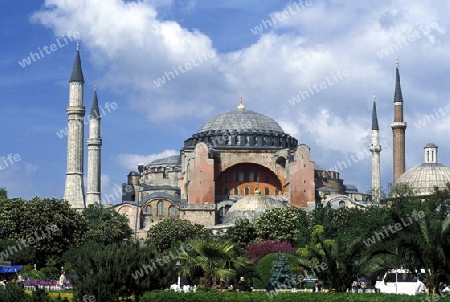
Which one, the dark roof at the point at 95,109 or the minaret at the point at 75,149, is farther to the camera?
the dark roof at the point at 95,109

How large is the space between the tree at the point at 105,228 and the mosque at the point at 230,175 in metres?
3.02

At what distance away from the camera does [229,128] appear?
86750 millimetres

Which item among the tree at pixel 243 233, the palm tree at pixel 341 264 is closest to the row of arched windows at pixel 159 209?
the tree at pixel 243 233

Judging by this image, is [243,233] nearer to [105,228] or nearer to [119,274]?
[105,228]

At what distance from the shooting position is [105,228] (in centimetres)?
6062

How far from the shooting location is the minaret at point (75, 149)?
253 feet

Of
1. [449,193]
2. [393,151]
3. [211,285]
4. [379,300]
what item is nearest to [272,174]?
[393,151]

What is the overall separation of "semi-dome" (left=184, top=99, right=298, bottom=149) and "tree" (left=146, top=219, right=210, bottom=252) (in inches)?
830

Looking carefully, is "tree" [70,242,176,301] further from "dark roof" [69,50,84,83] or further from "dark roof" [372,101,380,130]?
"dark roof" [372,101,380,130]

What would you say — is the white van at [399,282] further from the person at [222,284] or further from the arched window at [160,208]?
the arched window at [160,208]

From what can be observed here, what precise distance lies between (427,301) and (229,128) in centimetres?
6978

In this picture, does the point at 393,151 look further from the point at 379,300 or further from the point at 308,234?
the point at 379,300

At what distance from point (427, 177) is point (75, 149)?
30115mm

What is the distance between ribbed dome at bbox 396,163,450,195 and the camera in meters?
71.6
